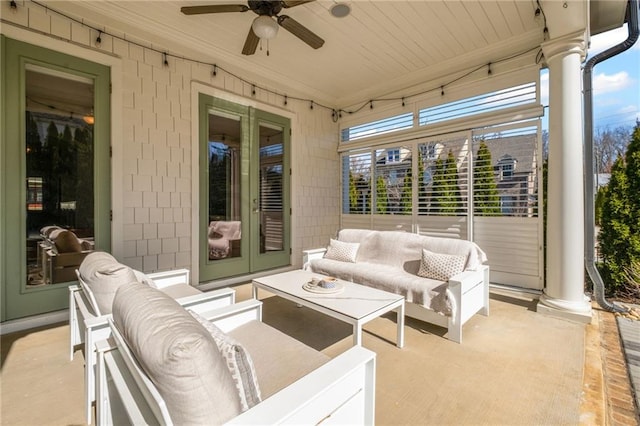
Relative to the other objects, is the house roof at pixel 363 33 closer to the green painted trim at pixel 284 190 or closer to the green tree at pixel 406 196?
the green painted trim at pixel 284 190

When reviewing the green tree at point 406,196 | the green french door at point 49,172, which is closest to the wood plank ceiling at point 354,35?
the green french door at point 49,172

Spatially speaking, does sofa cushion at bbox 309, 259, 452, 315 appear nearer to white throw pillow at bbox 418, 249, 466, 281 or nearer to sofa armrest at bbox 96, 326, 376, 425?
white throw pillow at bbox 418, 249, 466, 281

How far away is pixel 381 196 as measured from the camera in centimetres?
531

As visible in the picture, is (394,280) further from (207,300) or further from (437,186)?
(437,186)

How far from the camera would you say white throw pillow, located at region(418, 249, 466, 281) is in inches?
112

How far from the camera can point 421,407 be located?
172 cm

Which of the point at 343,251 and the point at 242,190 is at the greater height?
the point at 242,190

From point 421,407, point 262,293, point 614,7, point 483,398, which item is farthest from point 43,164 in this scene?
point 614,7

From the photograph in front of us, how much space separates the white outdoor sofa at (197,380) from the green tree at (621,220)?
4088 mm

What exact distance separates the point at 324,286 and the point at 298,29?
8.25ft

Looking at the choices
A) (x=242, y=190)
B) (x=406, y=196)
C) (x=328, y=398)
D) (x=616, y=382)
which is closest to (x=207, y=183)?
(x=242, y=190)

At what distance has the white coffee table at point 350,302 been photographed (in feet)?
6.86

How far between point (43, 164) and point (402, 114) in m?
4.77

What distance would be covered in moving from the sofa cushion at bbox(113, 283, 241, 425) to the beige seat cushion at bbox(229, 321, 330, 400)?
0.43 metres
